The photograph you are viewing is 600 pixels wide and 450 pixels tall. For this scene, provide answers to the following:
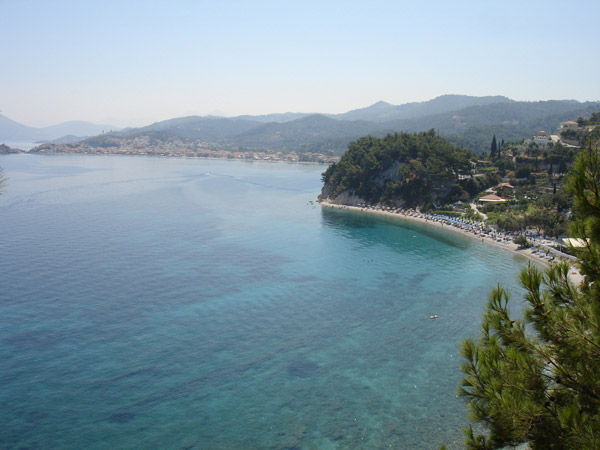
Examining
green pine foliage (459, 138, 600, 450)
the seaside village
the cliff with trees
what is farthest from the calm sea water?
the cliff with trees

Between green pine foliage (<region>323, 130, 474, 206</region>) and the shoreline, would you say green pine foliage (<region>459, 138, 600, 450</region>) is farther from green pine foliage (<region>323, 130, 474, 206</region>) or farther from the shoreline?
green pine foliage (<region>323, 130, 474, 206</region>)

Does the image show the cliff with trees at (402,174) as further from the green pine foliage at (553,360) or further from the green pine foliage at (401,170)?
the green pine foliage at (553,360)

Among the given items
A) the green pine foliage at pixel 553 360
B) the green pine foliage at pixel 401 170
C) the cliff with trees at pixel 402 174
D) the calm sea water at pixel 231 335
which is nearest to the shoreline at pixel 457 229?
the calm sea water at pixel 231 335

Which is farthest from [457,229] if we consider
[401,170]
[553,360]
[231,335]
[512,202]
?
[553,360]

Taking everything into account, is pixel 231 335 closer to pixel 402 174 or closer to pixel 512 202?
pixel 512 202

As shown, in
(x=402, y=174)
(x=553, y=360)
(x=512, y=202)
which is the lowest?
(x=512, y=202)

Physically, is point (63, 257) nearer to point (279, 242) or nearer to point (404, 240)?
point (279, 242)
